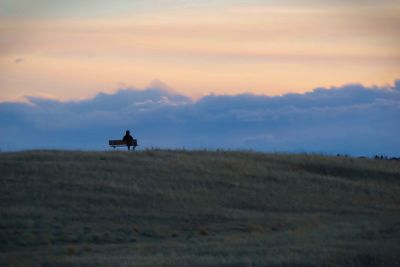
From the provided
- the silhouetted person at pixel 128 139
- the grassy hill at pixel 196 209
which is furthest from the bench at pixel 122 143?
the grassy hill at pixel 196 209

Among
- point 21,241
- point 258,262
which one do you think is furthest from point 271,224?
point 258,262

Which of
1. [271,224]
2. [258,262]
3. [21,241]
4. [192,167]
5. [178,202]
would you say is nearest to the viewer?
[258,262]

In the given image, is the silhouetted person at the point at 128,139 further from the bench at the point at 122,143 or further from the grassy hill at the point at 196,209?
the grassy hill at the point at 196,209

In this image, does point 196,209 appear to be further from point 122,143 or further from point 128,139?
point 122,143

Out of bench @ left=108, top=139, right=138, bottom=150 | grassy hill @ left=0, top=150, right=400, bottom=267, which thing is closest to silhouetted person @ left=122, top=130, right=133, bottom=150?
bench @ left=108, top=139, right=138, bottom=150

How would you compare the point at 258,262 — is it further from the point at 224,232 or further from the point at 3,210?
the point at 3,210

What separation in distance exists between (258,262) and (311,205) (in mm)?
20798

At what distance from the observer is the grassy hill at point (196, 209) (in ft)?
79.7

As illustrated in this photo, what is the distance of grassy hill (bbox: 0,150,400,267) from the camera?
79.7 feet

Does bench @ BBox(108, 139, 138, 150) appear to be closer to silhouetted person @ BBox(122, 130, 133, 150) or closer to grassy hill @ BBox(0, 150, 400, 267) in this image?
silhouetted person @ BBox(122, 130, 133, 150)

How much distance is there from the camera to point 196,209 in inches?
1518

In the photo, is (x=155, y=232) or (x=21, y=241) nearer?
(x=21, y=241)

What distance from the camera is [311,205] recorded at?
138ft

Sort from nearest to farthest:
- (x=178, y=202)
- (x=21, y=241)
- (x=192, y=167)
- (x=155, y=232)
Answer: (x=21, y=241), (x=155, y=232), (x=178, y=202), (x=192, y=167)
